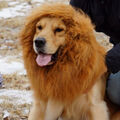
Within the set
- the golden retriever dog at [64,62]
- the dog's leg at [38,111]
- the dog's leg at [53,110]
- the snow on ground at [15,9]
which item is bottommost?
the snow on ground at [15,9]

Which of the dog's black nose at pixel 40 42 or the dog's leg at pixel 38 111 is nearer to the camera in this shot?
the dog's black nose at pixel 40 42

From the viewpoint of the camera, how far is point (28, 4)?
11633 mm

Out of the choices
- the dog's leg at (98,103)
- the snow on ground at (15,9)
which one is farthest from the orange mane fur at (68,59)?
the snow on ground at (15,9)

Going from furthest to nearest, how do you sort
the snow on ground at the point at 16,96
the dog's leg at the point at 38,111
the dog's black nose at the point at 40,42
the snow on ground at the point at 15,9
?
1. the snow on ground at the point at 15,9
2. the snow on ground at the point at 16,96
3. the dog's leg at the point at 38,111
4. the dog's black nose at the point at 40,42

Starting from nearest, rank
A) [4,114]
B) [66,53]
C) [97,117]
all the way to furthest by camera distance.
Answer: [66,53] → [97,117] → [4,114]

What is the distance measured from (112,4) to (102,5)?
0.38ft

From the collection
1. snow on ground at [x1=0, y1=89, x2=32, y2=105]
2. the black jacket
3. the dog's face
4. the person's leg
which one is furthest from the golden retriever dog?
snow on ground at [x1=0, y1=89, x2=32, y2=105]

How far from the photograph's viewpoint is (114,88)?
3748 mm

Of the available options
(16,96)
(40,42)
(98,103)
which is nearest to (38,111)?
(98,103)

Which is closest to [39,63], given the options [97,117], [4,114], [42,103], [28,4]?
[42,103]

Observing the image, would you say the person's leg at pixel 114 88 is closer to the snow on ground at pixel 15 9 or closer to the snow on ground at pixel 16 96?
the snow on ground at pixel 16 96

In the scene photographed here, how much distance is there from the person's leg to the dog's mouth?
2.43ft

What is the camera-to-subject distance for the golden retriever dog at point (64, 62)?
325 cm

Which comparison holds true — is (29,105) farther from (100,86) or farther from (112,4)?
(112,4)
